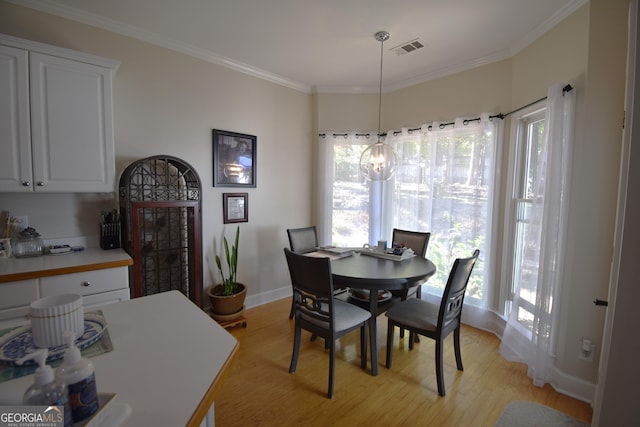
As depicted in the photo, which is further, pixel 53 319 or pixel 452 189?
pixel 452 189

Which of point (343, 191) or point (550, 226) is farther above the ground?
point (343, 191)

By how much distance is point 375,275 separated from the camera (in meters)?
2.07

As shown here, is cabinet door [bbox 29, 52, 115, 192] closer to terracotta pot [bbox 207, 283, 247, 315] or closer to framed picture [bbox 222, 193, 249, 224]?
framed picture [bbox 222, 193, 249, 224]

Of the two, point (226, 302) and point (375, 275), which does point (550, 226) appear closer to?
point (375, 275)

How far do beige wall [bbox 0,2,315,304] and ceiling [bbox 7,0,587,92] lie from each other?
14cm

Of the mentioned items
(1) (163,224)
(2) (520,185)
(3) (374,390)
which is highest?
(2) (520,185)

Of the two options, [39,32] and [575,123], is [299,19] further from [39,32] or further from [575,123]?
[575,123]

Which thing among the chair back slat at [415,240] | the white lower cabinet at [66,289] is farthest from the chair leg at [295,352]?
the chair back slat at [415,240]

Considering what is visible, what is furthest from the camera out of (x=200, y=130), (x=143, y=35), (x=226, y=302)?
(x=200, y=130)

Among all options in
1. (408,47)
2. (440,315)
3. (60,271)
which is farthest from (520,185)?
(60,271)

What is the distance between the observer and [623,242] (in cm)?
114

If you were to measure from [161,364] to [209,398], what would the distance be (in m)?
0.22

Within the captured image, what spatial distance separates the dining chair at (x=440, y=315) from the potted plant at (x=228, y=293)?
149cm

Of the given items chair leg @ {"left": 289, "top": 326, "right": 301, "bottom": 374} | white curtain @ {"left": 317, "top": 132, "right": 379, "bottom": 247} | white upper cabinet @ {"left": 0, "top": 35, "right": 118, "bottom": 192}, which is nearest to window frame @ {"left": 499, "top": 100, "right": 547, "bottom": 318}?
white curtain @ {"left": 317, "top": 132, "right": 379, "bottom": 247}
